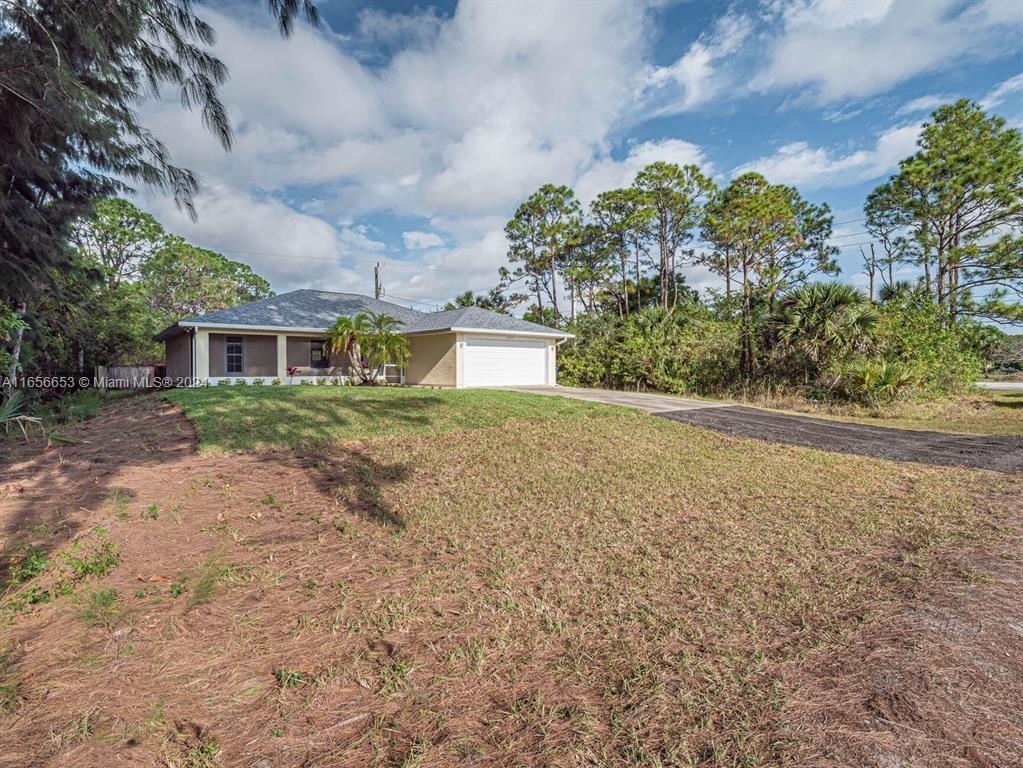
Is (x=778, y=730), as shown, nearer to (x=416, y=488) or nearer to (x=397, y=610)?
(x=397, y=610)

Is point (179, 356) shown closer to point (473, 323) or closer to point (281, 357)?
point (281, 357)

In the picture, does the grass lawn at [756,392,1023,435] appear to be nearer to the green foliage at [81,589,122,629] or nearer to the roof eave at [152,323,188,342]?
the green foliage at [81,589,122,629]

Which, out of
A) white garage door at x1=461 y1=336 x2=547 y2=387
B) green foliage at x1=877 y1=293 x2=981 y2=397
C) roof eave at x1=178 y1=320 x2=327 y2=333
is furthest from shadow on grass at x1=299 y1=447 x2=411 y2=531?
green foliage at x1=877 y1=293 x2=981 y2=397

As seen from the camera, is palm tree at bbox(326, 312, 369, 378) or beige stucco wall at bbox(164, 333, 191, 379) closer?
palm tree at bbox(326, 312, 369, 378)

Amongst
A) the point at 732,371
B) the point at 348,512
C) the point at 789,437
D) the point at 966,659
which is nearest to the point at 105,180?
the point at 348,512

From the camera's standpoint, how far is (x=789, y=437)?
352 inches

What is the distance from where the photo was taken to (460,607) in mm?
3074

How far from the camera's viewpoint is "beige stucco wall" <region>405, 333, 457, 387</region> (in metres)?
17.5

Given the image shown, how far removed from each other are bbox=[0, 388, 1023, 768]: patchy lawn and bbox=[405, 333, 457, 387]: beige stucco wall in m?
11.4

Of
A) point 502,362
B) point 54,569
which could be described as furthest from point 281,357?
point 54,569

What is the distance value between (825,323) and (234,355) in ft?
66.7

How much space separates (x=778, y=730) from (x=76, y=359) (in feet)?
82.5

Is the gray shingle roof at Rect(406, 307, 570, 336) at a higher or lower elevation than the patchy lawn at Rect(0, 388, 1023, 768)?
higher

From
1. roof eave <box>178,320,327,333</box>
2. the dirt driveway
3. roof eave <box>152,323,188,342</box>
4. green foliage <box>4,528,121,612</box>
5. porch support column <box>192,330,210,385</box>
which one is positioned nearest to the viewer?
green foliage <box>4,528,121,612</box>
